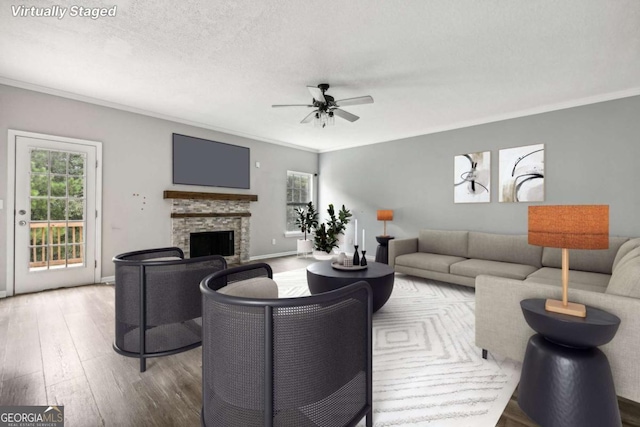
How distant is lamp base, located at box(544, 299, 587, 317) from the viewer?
5.11 feet

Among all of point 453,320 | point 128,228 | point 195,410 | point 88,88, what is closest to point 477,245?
point 453,320

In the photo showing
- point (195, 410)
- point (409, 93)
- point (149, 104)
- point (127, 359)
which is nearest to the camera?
point (195, 410)

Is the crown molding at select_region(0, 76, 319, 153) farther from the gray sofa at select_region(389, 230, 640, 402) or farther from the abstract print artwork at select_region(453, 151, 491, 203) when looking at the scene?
the abstract print artwork at select_region(453, 151, 491, 203)

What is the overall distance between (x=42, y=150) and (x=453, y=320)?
5528 millimetres

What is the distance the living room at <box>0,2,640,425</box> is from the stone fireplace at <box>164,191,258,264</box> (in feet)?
0.54

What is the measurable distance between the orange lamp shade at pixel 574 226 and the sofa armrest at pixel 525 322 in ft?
1.23

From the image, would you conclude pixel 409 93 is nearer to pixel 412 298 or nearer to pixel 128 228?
pixel 412 298

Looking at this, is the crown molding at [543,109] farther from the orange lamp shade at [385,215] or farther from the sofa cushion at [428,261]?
the sofa cushion at [428,261]

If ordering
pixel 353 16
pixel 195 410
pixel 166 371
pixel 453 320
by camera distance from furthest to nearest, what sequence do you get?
pixel 453 320 → pixel 353 16 → pixel 166 371 → pixel 195 410

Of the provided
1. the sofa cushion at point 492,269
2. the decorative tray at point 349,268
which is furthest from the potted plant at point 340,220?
the decorative tray at point 349,268

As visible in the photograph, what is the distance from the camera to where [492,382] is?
6.31 ft

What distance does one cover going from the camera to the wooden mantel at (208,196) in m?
5.01

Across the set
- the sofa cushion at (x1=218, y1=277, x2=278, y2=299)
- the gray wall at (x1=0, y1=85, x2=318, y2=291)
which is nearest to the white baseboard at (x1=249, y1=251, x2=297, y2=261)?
the gray wall at (x1=0, y1=85, x2=318, y2=291)

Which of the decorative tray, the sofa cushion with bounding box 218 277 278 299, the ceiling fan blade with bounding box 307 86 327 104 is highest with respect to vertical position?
the ceiling fan blade with bounding box 307 86 327 104
